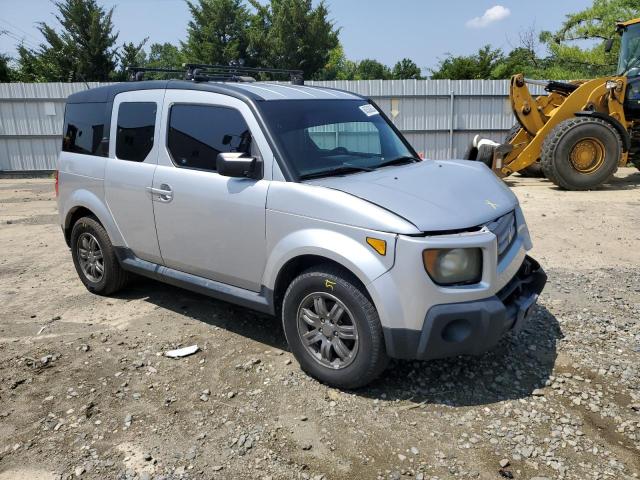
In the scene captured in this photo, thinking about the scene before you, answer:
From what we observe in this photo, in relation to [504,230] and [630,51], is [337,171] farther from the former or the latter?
[630,51]

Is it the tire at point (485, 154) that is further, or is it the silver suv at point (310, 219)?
the tire at point (485, 154)

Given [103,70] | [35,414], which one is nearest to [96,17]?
[103,70]

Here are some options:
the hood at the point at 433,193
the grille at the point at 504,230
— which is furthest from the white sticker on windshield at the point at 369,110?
the grille at the point at 504,230

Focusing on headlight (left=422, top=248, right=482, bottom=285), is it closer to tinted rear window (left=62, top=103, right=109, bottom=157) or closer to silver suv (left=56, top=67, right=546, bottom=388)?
silver suv (left=56, top=67, right=546, bottom=388)

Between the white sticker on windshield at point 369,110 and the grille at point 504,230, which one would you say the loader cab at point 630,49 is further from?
the grille at point 504,230

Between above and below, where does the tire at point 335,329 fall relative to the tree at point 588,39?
below

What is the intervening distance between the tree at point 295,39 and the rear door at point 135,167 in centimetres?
3356

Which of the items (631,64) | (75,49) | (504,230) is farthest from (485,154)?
(75,49)

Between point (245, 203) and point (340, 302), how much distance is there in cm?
100

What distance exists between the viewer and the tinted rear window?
4879 millimetres

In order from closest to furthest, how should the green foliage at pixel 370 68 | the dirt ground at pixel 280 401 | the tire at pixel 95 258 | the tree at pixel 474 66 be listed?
the dirt ground at pixel 280 401 → the tire at pixel 95 258 → the tree at pixel 474 66 → the green foliage at pixel 370 68

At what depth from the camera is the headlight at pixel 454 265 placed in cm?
295

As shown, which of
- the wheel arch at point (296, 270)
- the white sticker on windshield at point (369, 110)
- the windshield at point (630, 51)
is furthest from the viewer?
the windshield at point (630, 51)

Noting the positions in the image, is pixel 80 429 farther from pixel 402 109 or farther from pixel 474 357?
pixel 402 109
